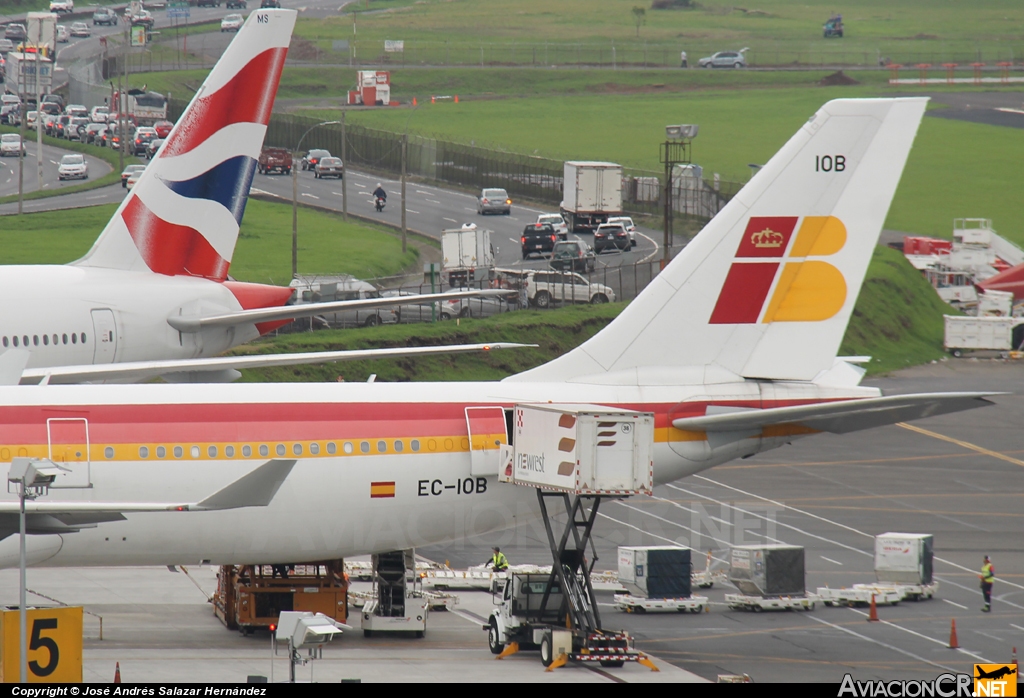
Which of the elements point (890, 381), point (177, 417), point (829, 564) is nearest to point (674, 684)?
point (177, 417)

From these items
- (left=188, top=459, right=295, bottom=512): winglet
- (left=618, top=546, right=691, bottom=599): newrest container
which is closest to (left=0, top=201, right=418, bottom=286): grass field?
(left=618, top=546, right=691, bottom=599): newrest container

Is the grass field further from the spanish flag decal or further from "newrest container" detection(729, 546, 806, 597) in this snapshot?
the spanish flag decal

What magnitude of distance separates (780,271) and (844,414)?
14.6 feet

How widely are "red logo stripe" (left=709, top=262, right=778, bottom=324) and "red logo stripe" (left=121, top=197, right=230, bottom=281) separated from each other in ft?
58.0

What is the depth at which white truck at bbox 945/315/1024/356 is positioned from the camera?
3585 inches

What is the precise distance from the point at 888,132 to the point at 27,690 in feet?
80.0

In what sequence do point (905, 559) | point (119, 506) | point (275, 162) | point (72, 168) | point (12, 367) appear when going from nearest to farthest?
point (119, 506)
point (12, 367)
point (905, 559)
point (72, 168)
point (275, 162)

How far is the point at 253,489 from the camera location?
2900 cm

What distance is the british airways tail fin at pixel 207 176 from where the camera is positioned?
43188mm

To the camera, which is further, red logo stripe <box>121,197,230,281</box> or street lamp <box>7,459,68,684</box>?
red logo stripe <box>121,197,230,281</box>

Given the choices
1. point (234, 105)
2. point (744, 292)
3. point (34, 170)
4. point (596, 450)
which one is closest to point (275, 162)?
point (34, 170)

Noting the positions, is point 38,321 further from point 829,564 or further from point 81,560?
point 829,564

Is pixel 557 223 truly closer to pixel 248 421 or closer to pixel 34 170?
pixel 34 170

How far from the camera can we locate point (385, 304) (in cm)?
3928
